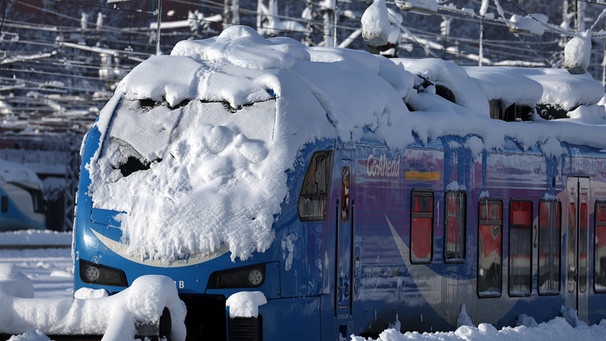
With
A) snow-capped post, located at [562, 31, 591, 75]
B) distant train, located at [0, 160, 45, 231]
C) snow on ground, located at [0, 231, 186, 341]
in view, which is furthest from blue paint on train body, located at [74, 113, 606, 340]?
distant train, located at [0, 160, 45, 231]

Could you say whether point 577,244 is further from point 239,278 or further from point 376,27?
point 239,278

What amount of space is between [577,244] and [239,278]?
6.21m

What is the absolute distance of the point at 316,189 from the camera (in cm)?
1270

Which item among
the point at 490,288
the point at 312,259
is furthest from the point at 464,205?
the point at 312,259

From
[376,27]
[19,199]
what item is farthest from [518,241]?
[19,199]

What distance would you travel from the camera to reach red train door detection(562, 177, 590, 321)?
17.0 meters

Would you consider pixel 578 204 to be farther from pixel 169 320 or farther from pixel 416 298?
pixel 169 320

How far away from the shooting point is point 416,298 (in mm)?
14492

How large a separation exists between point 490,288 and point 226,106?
13.7 ft

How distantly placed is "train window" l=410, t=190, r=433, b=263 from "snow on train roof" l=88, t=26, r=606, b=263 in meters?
0.60

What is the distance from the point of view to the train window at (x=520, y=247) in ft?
52.9

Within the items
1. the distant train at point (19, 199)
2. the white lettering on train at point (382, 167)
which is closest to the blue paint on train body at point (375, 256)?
the white lettering on train at point (382, 167)

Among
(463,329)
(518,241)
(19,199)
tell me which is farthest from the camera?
(19,199)

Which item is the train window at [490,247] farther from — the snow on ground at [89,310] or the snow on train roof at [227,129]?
the snow on ground at [89,310]
